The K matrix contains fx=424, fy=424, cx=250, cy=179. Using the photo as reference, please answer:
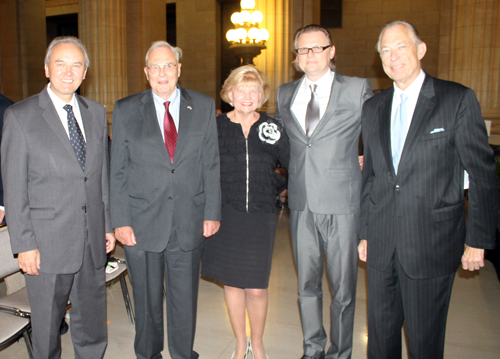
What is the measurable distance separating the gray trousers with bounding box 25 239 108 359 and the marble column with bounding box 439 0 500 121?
22.8 ft

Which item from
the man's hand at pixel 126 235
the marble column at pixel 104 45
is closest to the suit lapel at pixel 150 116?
the man's hand at pixel 126 235

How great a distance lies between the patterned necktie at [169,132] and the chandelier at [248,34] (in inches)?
245

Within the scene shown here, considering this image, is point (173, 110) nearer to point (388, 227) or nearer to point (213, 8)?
point (388, 227)

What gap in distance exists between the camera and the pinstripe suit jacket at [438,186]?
6.73ft

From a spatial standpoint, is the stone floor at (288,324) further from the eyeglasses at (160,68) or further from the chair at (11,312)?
the eyeglasses at (160,68)

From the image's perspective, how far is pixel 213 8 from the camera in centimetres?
1330

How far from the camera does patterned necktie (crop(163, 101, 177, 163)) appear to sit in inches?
104

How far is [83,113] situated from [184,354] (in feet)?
5.53

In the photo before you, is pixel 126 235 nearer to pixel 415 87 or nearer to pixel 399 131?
pixel 399 131

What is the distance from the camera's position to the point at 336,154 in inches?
107

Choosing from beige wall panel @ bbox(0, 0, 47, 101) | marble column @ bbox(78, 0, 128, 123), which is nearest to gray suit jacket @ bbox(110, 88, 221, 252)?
marble column @ bbox(78, 0, 128, 123)

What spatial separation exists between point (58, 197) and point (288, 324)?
7.30 ft

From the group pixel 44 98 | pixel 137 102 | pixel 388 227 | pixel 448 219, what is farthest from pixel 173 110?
pixel 448 219

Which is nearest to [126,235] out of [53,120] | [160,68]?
[53,120]
